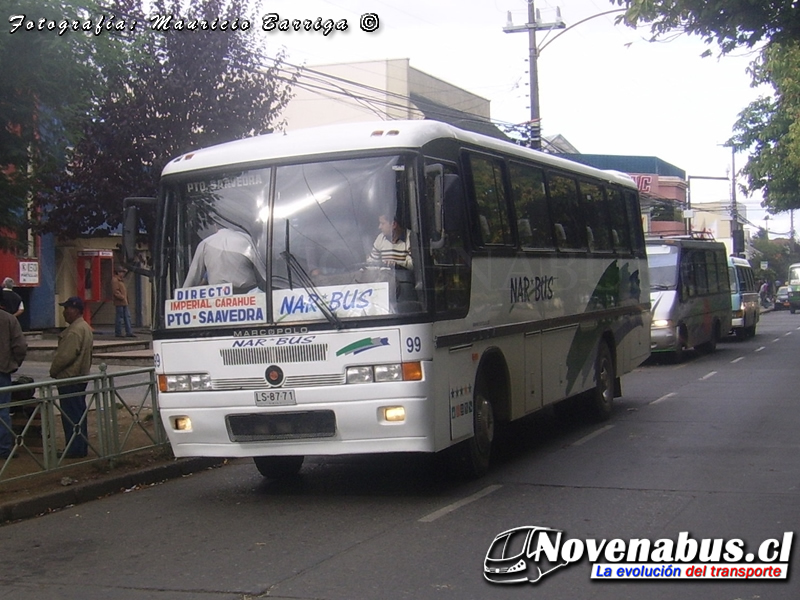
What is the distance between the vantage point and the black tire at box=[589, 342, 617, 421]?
13.7 metres

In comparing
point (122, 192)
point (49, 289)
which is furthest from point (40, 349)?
point (49, 289)

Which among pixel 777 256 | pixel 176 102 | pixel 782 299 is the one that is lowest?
pixel 782 299

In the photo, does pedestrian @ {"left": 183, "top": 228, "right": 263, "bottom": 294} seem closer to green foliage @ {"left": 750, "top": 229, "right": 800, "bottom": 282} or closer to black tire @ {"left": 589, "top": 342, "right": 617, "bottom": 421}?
black tire @ {"left": 589, "top": 342, "right": 617, "bottom": 421}

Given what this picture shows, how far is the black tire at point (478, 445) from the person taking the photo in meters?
9.46

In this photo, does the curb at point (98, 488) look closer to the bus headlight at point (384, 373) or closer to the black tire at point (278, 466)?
the black tire at point (278, 466)

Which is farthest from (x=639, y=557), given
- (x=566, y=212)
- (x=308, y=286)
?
(x=566, y=212)

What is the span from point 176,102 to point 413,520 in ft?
43.1

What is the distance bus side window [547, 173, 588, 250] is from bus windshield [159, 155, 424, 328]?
4.04 meters

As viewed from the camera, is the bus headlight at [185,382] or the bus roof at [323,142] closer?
the bus roof at [323,142]

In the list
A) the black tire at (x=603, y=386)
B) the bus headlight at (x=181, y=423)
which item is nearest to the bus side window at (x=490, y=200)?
the bus headlight at (x=181, y=423)

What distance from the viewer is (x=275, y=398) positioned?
28.4 ft

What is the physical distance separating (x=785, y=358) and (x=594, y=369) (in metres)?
12.1

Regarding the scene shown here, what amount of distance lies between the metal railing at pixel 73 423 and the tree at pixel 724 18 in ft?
24.0

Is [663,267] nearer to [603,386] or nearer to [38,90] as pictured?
[603,386]
